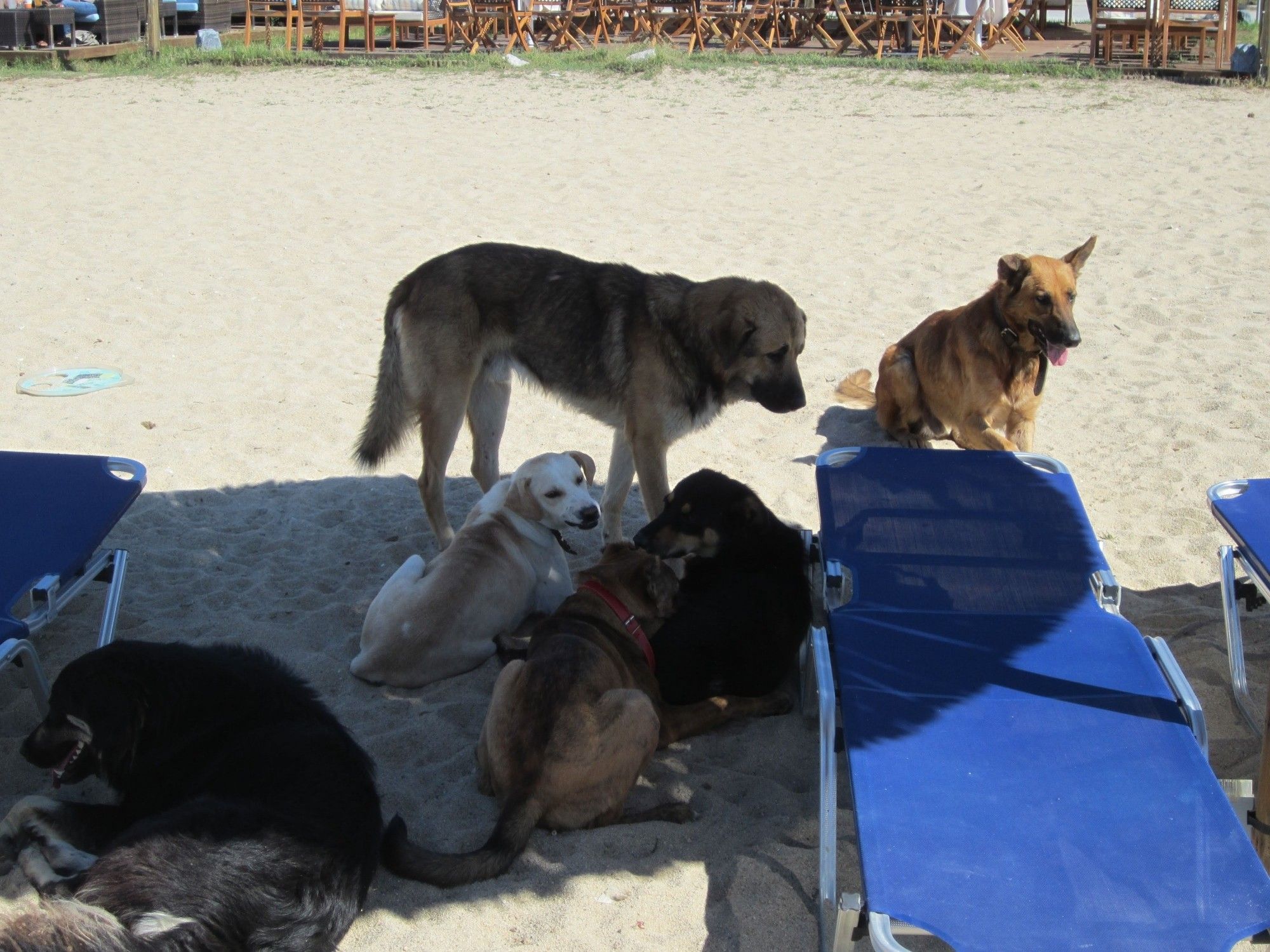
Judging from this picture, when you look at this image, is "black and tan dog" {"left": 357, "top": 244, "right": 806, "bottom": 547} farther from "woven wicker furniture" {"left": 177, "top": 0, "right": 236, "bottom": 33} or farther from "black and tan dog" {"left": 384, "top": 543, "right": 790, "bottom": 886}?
"woven wicker furniture" {"left": 177, "top": 0, "right": 236, "bottom": 33}

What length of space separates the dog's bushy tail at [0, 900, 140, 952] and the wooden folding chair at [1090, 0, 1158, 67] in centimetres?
2143

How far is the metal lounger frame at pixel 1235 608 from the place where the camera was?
369 cm

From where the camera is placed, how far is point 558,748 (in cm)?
328

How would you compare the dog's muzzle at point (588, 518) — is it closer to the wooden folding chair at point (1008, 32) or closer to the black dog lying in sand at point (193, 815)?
the black dog lying in sand at point (193, 815)

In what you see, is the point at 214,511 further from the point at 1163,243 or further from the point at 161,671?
the point at 1163,243

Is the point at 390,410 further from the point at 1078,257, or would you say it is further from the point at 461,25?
the point at 461,25

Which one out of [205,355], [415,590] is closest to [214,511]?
[415,590]

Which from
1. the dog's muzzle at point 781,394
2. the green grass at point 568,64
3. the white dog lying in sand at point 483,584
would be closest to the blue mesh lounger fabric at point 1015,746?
the dog's muzzle at point 781,394

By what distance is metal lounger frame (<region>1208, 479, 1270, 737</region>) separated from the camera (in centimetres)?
369

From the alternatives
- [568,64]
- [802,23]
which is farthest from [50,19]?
[802,23]

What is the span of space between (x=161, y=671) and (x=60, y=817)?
0.47m

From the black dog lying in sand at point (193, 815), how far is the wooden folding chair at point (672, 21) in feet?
72.4

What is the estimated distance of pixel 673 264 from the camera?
366 inches

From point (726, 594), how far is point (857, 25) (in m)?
23.6
